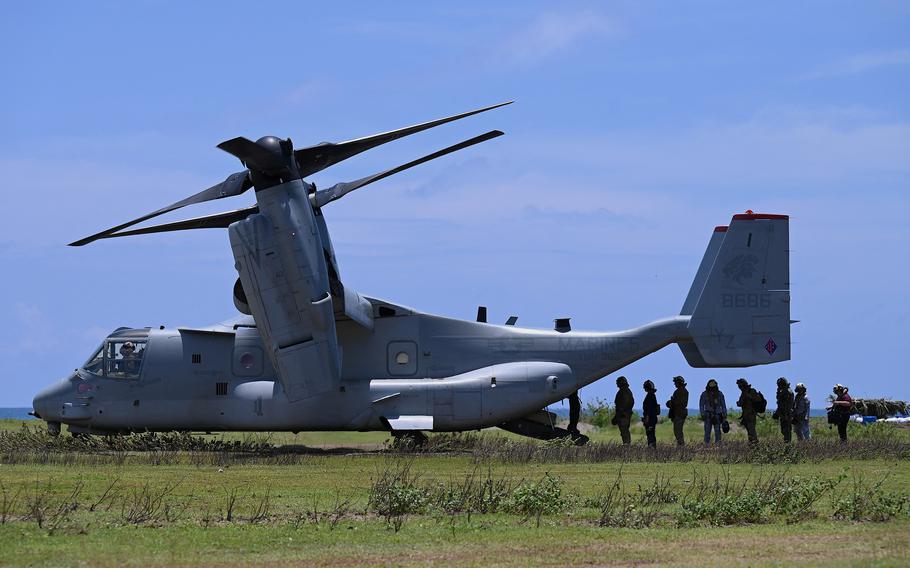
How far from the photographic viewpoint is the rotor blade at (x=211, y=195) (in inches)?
956

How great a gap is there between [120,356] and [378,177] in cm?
803

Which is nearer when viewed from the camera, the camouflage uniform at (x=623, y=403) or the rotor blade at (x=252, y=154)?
the rotor blade at (x=252, y=154)

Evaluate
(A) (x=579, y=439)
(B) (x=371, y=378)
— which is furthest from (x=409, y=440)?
(A) (x=579, y=439)

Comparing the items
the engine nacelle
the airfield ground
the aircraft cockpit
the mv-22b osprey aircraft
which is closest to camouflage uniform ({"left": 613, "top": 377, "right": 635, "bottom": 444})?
the mv-22b osprey aircraft

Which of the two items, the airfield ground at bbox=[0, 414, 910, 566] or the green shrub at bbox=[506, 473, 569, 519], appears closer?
the airfield ground at bbox=[0, 414, 910, 566]

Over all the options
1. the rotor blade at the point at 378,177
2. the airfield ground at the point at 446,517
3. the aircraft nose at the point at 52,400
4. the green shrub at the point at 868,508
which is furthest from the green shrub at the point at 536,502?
the aircraft nose at the point at 52,400

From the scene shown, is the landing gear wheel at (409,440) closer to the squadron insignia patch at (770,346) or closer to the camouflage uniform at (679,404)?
the camouflage uniform at (679,404)

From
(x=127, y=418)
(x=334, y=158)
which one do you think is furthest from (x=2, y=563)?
(x=127, y=418)

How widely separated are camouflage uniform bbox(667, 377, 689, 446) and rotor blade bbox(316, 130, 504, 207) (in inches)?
A: 336

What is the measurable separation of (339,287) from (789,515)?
533 inches

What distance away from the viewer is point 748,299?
27547mm

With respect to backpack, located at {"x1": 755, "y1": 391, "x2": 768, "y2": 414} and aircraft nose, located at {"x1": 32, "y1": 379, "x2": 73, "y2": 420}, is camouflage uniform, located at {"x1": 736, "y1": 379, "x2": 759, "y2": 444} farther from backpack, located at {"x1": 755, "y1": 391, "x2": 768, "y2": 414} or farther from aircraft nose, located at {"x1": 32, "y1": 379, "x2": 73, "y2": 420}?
aircraft nose, located at {"x1": 32, "y1": 379, "x2": 73, "y2": 420}

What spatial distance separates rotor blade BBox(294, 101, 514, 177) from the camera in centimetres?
2466

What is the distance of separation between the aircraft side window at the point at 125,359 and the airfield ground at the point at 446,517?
5.89 metres
